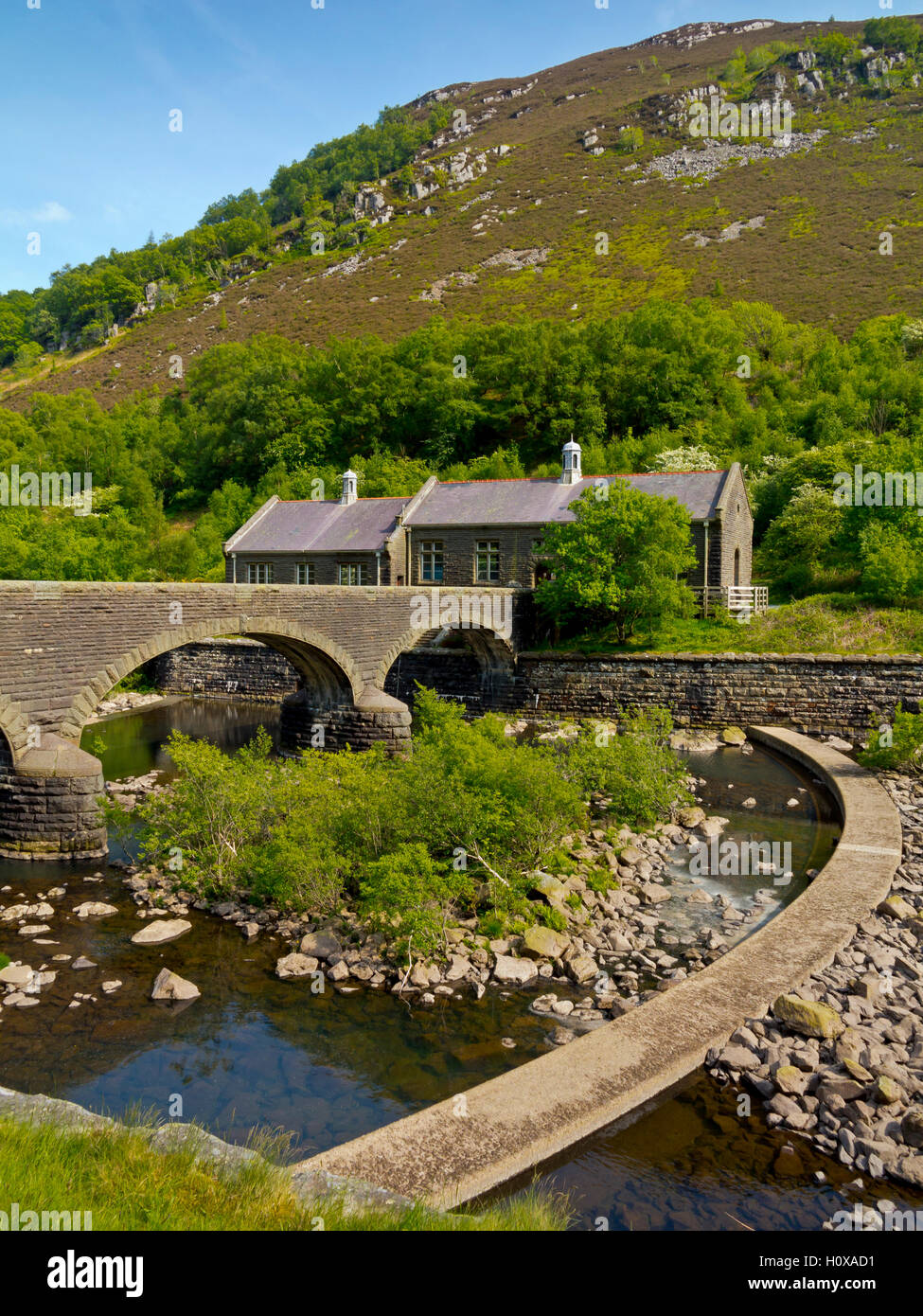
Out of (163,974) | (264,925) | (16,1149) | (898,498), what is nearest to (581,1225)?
(16,1149)

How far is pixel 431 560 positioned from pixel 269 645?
1566 cm

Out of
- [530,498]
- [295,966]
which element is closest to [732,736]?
[530,498]

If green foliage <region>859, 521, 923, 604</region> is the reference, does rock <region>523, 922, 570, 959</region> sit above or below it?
below

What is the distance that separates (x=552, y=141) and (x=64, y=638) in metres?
142

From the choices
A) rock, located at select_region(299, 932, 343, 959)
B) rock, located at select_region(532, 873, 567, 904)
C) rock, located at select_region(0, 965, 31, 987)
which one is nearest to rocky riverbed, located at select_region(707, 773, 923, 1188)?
rock, located at select_region(532, 873, 567, 904)

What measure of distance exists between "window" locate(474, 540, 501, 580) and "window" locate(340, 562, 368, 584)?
5444 millimetres

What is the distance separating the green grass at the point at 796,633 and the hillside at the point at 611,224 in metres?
47.9

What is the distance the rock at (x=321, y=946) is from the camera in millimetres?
12227

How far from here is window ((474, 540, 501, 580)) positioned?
3797 centimetres

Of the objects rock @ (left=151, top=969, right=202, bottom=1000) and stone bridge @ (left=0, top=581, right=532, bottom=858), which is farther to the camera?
stone bridge @ (left=0, top=581, right=532, bottom=858)

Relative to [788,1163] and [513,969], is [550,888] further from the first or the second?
[788,1163]

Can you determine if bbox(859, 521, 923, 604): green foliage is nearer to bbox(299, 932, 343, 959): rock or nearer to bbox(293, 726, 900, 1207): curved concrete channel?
bbox(293, 726, 900, 1207): curved concrete channel

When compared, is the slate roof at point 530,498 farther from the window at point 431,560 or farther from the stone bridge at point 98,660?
the stone bridge at point 98,660

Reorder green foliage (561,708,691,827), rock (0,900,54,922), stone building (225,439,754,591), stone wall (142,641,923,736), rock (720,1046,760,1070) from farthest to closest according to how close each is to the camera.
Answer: stone building (225,439,754,591), stone wall (142,641,923,736), green foliage (561,708,691,827), rock (0,900,54,922), rock (720,1046,760,1070)
